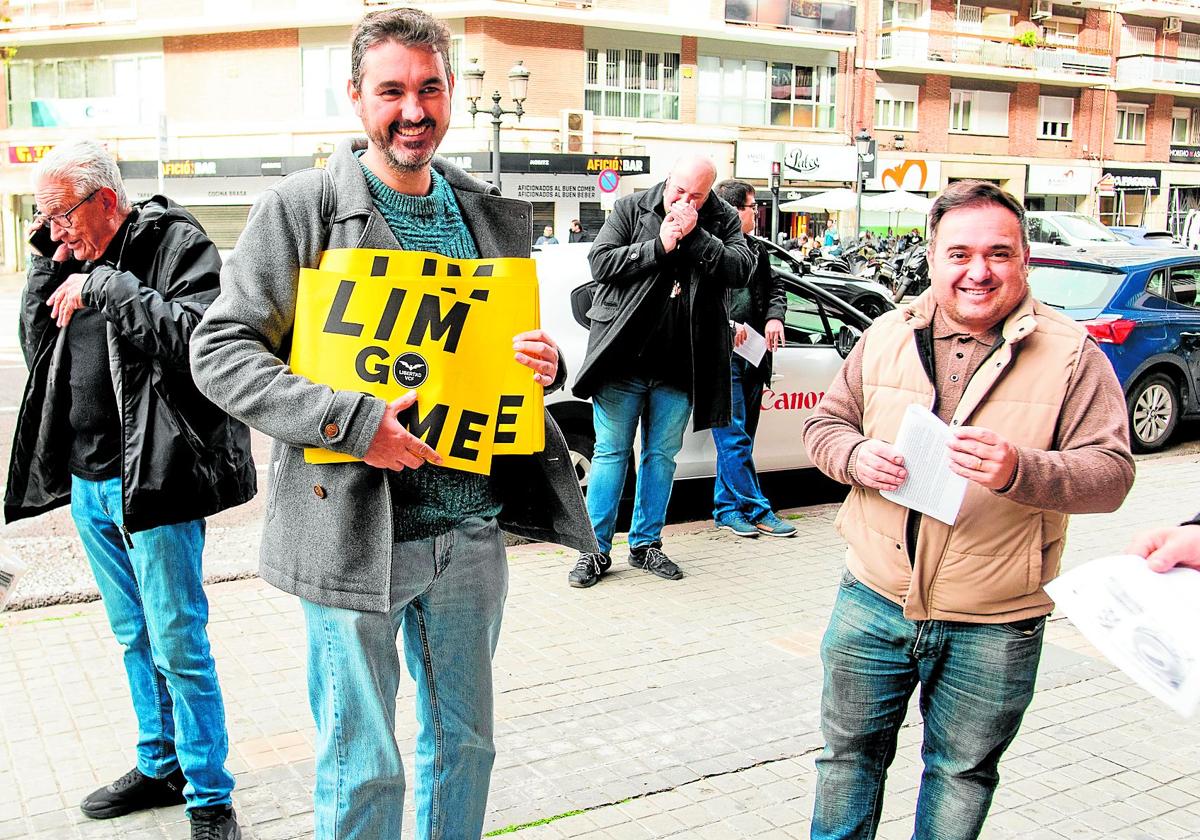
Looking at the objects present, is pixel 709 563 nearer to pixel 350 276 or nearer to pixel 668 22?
pixel 350 276

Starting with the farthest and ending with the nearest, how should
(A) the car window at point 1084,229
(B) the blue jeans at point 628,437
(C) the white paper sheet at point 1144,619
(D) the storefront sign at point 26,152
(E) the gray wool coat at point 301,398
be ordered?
1. (D) the storefront sign at point 26,152
2. (A) the car window at point 1084,229
3. (B) the blue jeans at point 628,437
4. (E) the gray wool coat at point 301,398
5. (C) the white paper sheet at point 1144,619

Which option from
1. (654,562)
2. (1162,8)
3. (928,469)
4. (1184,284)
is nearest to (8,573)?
(928,469)

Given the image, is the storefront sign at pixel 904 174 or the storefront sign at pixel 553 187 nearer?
the storefront sign at pixel 553 187

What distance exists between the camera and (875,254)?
79.4ft

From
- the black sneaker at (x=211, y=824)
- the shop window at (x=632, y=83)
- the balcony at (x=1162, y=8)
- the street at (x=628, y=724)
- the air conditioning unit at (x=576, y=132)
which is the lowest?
the street at (x=628, y=724)

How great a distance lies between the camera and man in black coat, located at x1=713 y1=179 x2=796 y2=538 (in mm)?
6695

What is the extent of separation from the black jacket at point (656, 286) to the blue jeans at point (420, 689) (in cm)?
293

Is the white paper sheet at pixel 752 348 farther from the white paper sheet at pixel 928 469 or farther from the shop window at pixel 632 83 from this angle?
the shop window at pixel 632 83

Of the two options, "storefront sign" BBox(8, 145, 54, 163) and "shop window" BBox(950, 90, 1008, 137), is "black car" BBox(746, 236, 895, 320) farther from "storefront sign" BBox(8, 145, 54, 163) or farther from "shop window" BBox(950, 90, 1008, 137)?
"shop window" BBox(950, 90, 1008, 137)

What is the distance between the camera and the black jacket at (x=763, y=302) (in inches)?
264

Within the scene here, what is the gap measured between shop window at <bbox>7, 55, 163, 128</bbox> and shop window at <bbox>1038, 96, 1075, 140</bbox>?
1212 inches

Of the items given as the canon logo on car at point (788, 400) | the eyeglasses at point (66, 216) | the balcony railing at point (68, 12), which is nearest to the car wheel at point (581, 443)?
the canon logo on car at point (788, 400)

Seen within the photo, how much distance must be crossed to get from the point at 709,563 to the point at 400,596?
3.94m

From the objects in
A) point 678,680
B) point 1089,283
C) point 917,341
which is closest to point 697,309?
point 678,680
